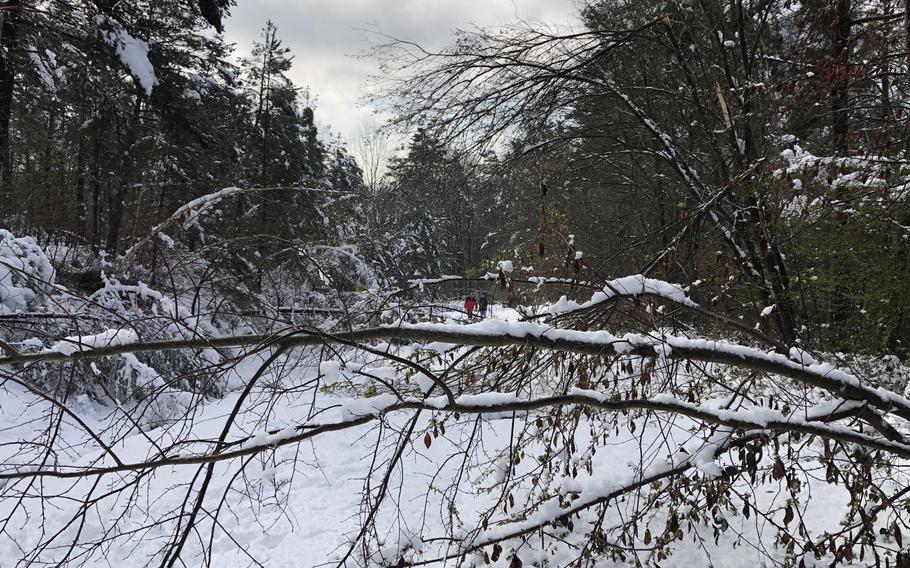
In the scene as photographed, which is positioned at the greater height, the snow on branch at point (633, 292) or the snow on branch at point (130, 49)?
the snow on branch at point (130, 49)

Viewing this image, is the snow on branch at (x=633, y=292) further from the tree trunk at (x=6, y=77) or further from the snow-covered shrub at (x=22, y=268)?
the tree trunk at (x=6, y=77)

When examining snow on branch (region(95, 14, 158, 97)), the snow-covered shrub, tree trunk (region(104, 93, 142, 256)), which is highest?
snow on branch (region(95, 14, 158, 97))

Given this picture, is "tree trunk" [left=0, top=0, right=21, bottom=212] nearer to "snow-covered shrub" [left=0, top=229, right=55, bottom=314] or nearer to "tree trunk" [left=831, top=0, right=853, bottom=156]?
"snow-covered shrub" [left=0, top=229, right=55, bottom=314]

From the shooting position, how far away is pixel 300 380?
2.29 m

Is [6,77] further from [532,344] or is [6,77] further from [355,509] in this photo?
[532,344]

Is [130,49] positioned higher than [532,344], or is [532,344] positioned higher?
[130,49]

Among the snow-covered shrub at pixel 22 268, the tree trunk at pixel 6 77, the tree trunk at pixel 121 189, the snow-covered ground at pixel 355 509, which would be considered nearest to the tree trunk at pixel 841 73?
the snow-covered ground at pixel 355 509

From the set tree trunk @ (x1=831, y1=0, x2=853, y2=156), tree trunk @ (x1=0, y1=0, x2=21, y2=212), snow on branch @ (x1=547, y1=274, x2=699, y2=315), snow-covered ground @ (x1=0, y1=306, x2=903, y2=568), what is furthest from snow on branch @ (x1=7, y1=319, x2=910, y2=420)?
tree trunk @ (x1=0, y1=0, x2=21, y2=212)

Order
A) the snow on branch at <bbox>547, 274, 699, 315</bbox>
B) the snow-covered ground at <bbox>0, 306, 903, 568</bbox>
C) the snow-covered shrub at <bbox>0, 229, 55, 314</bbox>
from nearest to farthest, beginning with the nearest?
the snow on branch at <bbox>547, 274, 699, 315</bbox>, the snow-covered ground at <bbox>0, 306, 903, 568</bbox>, the snow-covered shrub at <bbox>0, 229, 55, 314</bbox>

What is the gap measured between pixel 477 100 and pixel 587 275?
2.17 metres

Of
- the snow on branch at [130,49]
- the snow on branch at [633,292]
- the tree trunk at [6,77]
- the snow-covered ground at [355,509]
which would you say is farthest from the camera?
the snow on branch at [130,49]

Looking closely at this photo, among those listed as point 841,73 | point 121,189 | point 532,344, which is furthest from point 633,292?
point 121,189

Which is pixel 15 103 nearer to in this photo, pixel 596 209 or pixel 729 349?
pixel 596 209

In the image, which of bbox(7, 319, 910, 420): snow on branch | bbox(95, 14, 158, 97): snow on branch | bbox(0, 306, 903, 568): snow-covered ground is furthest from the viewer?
bbox(95, 14, 158, 97): snow on branch
